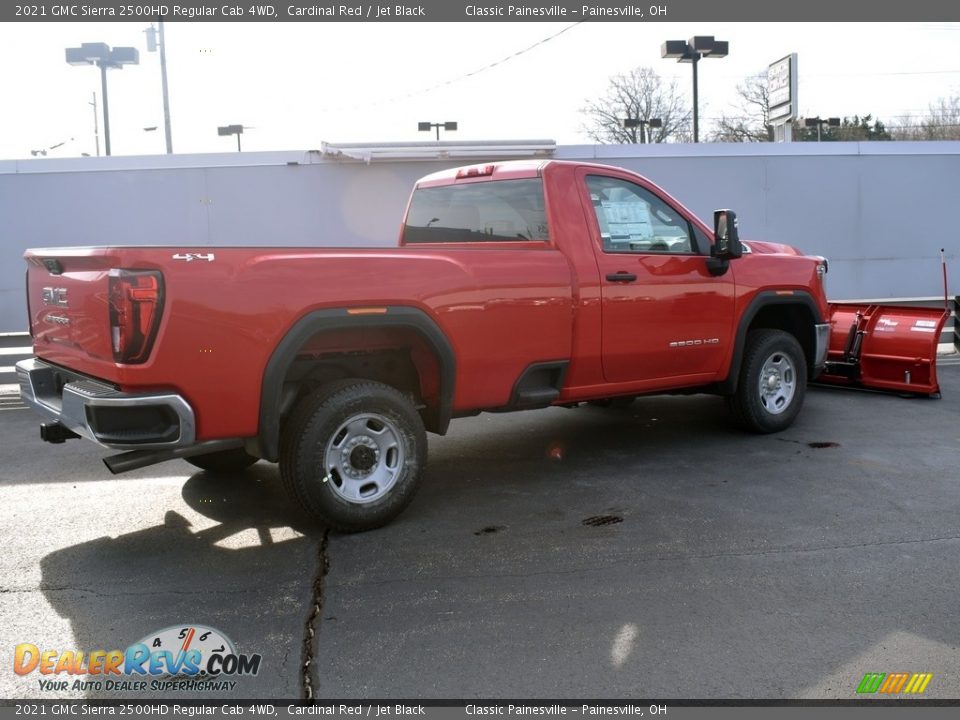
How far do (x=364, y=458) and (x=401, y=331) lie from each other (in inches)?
29.2

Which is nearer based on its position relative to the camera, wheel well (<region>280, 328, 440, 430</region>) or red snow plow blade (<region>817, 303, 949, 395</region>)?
wheel well (<region>280, 328, 440, 430</region>)

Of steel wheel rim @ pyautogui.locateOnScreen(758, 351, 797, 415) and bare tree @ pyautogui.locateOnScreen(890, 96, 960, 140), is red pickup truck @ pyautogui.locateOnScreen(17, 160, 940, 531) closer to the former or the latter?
steel wheel rim @ pyautogui.locateOnScreen(758, 351, 797, 415)

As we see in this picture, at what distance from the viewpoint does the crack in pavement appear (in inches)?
122

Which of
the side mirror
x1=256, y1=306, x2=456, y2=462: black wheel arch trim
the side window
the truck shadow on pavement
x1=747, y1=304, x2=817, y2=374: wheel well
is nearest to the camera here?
the truck shadow on pavement

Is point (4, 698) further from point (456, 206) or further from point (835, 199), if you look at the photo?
point (835, 199)

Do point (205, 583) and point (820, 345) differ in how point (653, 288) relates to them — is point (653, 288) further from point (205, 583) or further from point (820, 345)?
point (205, 583)

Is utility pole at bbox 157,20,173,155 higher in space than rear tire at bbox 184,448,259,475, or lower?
higher

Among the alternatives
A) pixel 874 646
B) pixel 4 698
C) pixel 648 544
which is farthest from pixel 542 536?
pixel 4 698

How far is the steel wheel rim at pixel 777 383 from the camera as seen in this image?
22.4ft

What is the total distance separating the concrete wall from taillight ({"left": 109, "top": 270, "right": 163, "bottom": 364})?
11.3 meters

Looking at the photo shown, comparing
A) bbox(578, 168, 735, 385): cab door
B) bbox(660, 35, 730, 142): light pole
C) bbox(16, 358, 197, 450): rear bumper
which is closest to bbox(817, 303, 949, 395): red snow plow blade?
bbox(578, 168, 735, 385): cab door

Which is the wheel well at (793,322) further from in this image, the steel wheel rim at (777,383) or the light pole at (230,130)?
Result: the light pole at (230,130)

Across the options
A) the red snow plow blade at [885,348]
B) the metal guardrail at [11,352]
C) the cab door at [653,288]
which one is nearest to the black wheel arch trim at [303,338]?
the cab door at [653,288]

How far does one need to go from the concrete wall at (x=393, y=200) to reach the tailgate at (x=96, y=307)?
10.5 m
